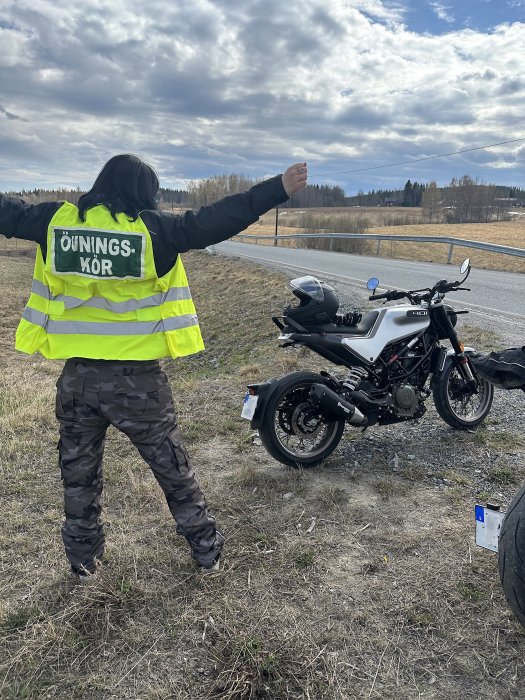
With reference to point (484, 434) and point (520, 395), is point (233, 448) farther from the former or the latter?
point (520, 395)

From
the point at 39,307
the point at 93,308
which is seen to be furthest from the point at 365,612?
the point at 39,307

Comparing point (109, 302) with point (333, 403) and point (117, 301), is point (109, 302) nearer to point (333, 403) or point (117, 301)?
point (117, 301)

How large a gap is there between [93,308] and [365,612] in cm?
195

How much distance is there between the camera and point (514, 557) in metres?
2.16

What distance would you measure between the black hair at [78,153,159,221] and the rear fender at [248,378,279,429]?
1.64 metres

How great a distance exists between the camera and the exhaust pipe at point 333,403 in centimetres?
382

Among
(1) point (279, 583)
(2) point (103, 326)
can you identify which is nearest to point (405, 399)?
(1) point (279, 583)

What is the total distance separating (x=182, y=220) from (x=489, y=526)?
6.69 ft

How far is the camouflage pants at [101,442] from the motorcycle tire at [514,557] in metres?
1.42

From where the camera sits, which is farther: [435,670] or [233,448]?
[233,448]

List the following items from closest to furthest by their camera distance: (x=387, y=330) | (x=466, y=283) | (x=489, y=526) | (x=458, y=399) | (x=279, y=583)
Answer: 1. (x=489, y=526)
2. (x=279, y=583)
3. (x=387, y=330)
4. (x=458, y=399)
5. (x=466, y=283)

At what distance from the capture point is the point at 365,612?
2543 millimetres

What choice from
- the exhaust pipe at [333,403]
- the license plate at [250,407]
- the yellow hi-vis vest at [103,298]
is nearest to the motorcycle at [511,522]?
the yellow hi-vis vest at [103,298]

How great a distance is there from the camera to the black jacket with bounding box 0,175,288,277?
2508mm
